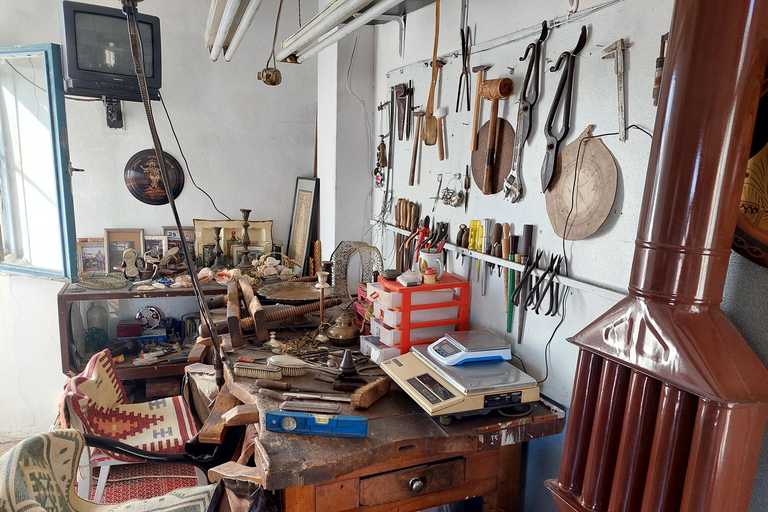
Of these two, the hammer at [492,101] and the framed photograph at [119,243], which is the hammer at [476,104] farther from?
the framed photograph at [119,243]

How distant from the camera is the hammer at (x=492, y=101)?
2.01 m

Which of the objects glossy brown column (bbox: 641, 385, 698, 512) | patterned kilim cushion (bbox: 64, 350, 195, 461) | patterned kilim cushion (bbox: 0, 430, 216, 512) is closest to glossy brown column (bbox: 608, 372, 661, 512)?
glossy brown column (bbox: 641, 385, 698, 512)

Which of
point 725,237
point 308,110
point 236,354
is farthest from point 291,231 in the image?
point 725,237

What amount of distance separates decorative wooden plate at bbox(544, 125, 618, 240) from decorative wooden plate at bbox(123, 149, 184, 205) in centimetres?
300

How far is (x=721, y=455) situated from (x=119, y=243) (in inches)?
154

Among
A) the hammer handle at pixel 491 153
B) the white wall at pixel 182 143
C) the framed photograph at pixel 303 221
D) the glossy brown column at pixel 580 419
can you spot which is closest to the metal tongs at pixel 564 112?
the hammer handle at pixel 491 153

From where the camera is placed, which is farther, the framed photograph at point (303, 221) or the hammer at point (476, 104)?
the framed photograph at point (303, 221)

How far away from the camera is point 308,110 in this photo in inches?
165

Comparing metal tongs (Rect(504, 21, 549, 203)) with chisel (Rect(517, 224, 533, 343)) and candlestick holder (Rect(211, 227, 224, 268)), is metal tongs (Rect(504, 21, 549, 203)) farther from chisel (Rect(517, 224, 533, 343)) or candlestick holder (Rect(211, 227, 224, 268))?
candlestick holder (Rect(211, 227, 224, 268))

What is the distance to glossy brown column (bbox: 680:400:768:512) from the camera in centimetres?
99

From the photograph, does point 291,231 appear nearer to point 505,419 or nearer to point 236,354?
point 236,354

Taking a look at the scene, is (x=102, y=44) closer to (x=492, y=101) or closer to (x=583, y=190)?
(x=492, y=101)

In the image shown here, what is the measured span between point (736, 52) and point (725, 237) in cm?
37

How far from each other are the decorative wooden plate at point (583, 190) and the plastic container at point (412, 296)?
630mm
